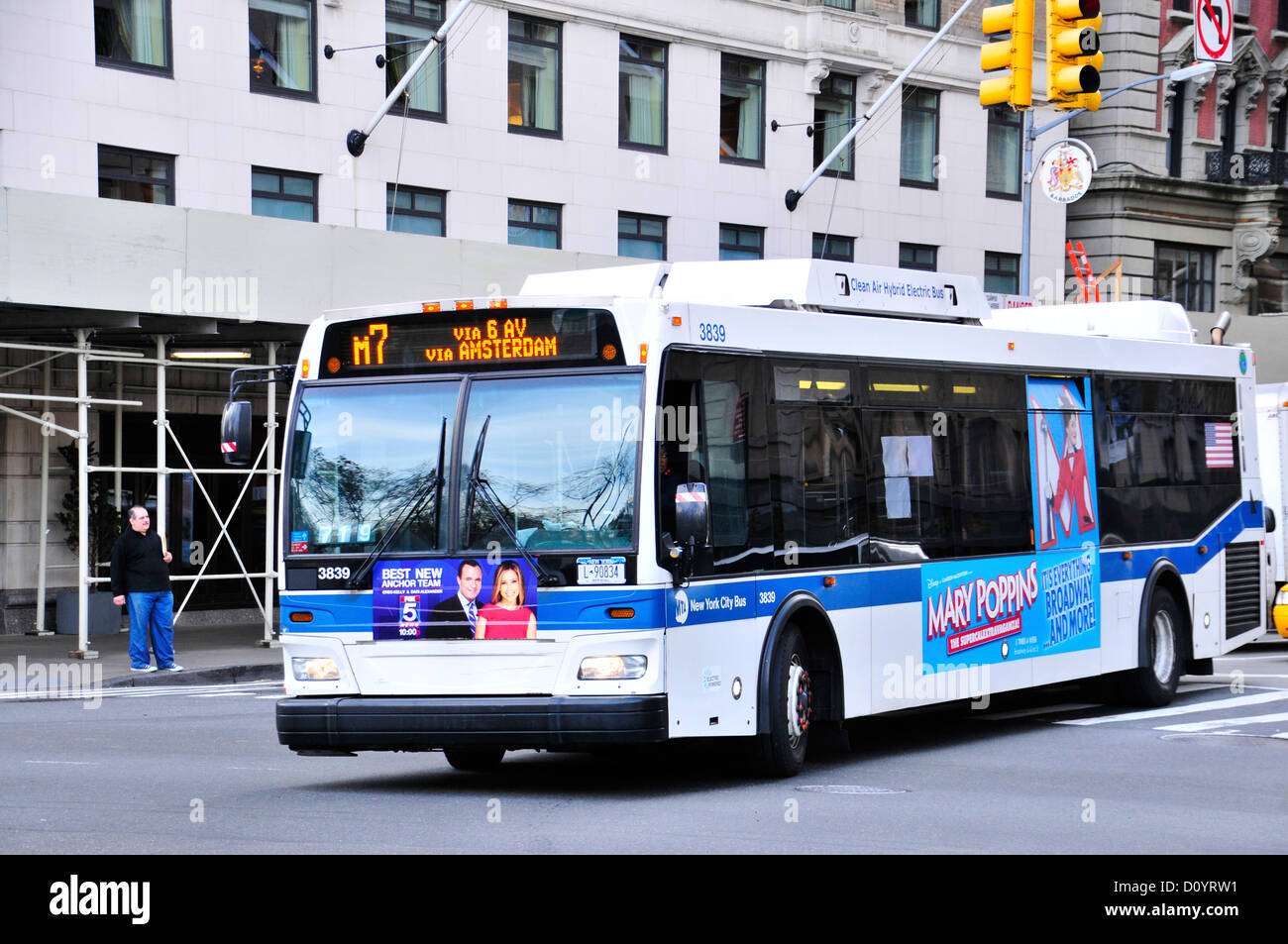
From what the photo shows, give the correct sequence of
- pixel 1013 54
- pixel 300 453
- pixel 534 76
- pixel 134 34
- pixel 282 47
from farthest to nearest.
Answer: pixel 534 76, pixel 282 47, pixel 134 34, pixel 1013 54, pixel 300 453

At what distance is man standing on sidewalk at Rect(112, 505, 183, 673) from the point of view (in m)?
21.6

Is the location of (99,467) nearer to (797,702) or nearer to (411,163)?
(411,163)

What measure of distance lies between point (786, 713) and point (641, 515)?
189 cm

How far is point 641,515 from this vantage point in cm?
1094

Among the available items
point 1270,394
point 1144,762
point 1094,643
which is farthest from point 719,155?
point 1144,762

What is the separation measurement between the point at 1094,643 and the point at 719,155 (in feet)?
68.3

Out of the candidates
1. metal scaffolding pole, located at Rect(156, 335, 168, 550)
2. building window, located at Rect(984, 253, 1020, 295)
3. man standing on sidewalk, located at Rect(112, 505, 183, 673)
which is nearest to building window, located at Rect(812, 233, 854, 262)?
building window, located at Rect(984, 253, 1020, 295)

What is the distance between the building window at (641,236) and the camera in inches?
1337

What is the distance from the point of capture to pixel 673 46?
3453 centimetres

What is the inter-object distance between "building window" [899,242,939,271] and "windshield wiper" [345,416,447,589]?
28103 mm

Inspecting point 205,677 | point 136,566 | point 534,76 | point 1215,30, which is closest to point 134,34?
point 534,76

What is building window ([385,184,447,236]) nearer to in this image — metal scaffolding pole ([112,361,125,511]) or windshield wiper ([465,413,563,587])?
metal scaffolding pole ([112,361,125,511])

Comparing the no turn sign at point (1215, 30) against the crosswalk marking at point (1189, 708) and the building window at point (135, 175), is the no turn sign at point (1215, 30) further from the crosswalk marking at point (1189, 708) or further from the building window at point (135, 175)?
the crosswalk marking at point (1189, 708)
